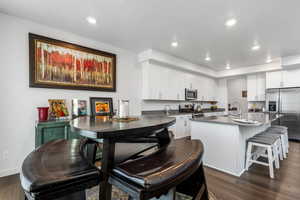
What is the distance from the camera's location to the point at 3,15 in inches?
90.9

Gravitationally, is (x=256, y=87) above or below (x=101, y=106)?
above

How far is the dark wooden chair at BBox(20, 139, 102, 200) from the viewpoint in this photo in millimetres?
662

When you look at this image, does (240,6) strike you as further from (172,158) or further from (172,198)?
(172,198)

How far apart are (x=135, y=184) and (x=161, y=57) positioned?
371 cm

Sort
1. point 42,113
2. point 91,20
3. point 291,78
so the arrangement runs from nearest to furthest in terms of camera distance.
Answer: point 42,113
point 91,20
point 291,78

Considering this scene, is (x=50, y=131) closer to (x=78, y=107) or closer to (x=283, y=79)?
(x=78, y=107)

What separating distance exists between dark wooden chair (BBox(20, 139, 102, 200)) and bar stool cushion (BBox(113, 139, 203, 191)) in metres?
0.17

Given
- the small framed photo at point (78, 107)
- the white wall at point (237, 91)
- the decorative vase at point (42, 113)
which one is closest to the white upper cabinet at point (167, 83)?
the small framed photo at point (78, 107)

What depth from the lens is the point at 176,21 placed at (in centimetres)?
252

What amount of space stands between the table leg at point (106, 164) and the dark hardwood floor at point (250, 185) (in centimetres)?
163

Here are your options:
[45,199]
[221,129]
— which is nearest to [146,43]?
[221,129]

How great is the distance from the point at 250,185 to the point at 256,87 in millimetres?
4795

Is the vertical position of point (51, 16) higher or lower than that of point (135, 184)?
higher

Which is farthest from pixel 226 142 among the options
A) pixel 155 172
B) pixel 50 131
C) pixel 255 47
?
pixel 50 131
